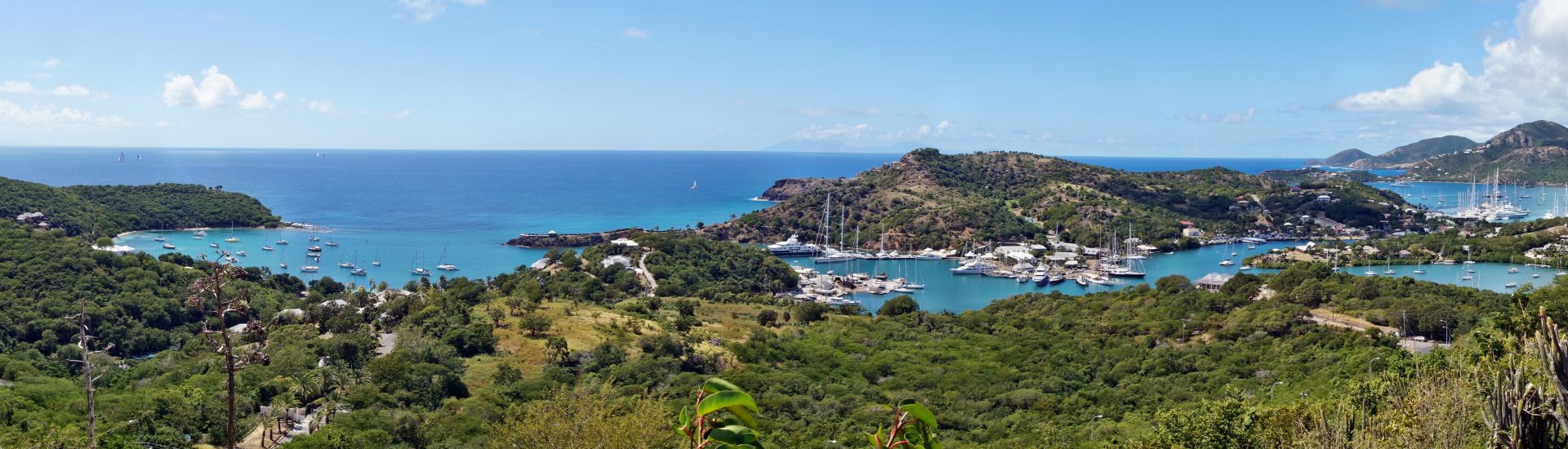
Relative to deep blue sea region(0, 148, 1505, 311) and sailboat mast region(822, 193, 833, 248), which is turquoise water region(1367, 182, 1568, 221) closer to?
deep blue sea region(0, 148, 1505, 311)

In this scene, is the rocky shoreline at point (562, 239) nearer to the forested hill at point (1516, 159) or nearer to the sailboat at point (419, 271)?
Answer: the sailboat at point (419, 271)

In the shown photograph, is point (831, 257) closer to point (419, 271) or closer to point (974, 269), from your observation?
point (974, 269)

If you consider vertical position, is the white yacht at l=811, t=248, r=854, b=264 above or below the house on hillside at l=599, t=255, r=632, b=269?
below

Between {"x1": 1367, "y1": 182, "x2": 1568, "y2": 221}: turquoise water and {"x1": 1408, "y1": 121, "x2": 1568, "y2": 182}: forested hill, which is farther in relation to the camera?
{"x1": 1408, "y1": 121, "x2": 1568, "y2": 182}: forested hill

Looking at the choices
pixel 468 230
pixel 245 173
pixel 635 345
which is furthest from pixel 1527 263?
pixel 245 173

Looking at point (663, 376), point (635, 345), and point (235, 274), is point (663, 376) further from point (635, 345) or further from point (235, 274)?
point (235, 274)

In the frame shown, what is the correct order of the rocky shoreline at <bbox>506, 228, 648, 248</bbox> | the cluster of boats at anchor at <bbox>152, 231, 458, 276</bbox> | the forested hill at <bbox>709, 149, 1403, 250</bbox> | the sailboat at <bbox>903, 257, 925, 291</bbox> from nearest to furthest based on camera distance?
1. the sailboat at <bbox>903, 257, 925, 291</bbox>
2. the cluster of boats at anchor at <bbox>152, 231, 458, 276</bbox>
3. the rocky shoreline at <bbox>506, 228, 648, 248</bbox>
4. the forested hill at <bbox>709, 149, 1403, 250</bbox>

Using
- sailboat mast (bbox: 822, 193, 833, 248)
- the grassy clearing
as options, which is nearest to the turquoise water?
sailboat mast (bbox: 822, 193, 833, 248)

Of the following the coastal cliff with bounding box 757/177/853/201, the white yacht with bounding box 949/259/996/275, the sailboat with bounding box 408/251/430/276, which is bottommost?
the white yacht with bounding box 949/259/996/275

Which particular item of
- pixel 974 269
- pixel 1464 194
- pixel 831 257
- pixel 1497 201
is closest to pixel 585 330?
pixel 974 269
